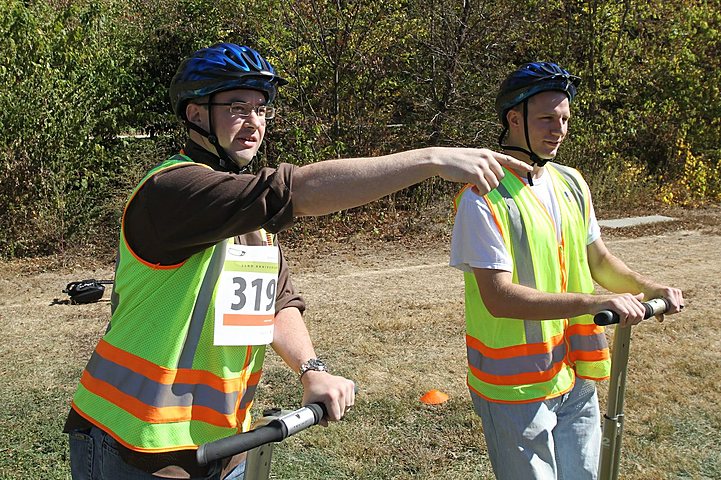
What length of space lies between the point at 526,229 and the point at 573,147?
11237mm

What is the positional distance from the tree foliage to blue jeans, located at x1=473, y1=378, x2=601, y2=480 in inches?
342

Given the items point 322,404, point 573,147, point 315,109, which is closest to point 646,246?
point 573,147

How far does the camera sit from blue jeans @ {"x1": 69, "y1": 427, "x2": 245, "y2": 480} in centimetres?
226

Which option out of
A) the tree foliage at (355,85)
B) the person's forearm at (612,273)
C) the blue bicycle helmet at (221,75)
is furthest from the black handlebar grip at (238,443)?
the tree foliage at (355,85)

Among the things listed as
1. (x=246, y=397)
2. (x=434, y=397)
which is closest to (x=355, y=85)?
(x=434, y=397)

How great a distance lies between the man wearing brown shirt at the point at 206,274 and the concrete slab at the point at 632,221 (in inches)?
425

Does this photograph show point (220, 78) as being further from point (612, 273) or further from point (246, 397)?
point (612, 273)

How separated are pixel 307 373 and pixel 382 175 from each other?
76cm

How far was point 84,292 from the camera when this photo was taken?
8.28m

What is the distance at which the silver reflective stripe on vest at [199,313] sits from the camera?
2.24 meters

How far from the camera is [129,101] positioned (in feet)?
38.2

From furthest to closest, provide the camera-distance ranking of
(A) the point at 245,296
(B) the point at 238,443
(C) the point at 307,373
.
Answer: (C) the point at 307,373
(A) the point at 245,296
(B) the point at 238,443

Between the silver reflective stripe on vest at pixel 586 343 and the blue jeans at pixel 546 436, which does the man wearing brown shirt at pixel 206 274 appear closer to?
the blue jeans at pixel 546 436

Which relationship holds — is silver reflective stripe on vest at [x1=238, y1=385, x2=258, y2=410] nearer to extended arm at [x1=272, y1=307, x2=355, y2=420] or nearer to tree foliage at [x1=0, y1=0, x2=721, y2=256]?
extended arm at [x1=272, y1=307, x2=355, y2=420]
